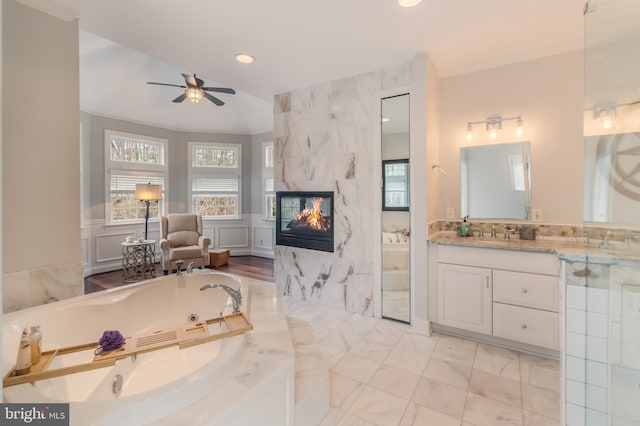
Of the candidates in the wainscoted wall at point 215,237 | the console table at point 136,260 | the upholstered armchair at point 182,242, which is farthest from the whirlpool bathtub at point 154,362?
the wainscoted wall at point 215,237

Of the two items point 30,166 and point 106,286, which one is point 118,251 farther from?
point 30,166

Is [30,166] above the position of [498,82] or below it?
below

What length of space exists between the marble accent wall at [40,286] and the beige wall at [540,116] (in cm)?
353

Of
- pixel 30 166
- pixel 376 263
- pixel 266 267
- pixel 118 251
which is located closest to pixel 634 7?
pixel 376 263

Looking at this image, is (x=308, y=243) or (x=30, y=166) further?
(x=308, y=243)

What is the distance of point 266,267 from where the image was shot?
5.61 meters

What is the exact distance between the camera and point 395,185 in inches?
124

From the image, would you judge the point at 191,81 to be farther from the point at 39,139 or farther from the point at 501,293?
the point at 501,293

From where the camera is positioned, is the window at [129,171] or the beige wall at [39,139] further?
the window at [129,171]

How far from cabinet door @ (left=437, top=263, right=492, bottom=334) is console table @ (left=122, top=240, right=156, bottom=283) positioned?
14.6 feet

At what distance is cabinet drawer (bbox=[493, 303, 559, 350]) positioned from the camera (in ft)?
7.95

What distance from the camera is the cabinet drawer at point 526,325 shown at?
2.42 metres

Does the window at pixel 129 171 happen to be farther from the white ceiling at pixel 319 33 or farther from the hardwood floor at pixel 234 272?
the white ceiling at pixel 319 33

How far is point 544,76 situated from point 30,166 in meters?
4.30
